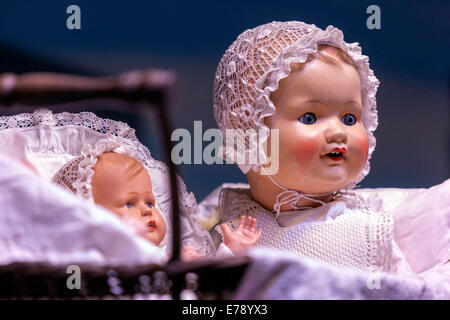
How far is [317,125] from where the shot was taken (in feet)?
3.67

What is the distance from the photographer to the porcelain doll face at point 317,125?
3.64 ft

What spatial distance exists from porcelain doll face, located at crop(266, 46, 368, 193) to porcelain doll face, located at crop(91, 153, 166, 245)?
0.96 ft

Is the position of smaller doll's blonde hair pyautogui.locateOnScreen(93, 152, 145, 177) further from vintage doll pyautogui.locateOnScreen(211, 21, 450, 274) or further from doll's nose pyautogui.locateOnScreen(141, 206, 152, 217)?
vintage doll pyautogui.locateOnScreen(211, 21, 450, 274)

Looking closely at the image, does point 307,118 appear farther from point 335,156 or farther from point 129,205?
point 129,205

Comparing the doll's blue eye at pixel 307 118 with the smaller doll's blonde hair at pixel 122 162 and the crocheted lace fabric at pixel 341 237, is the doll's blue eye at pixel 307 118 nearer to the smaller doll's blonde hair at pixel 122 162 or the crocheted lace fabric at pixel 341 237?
the crocheted lace fabric at pixel 341 237

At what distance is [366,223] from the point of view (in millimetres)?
1163

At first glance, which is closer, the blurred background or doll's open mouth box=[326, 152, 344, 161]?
doll's open mouth box=[326, 152, 344, 161]

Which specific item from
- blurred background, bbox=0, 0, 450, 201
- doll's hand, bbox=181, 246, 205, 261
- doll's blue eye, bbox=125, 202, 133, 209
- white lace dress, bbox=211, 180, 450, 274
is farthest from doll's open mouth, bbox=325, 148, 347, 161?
blurred background, bbox=0, 0, 450, 201

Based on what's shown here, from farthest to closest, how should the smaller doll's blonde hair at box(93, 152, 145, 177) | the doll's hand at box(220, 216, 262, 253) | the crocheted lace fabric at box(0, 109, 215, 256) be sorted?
the crocheted lace fabric at box(0, 109, 215, 256)
the smaller doll's blonde hair at box(93, 152, 145, 177)
the doll's hand at box(220, 216, 262, 253)

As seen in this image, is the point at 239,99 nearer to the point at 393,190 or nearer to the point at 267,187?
the point at 267,187

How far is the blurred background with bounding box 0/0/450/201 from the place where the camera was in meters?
1.61

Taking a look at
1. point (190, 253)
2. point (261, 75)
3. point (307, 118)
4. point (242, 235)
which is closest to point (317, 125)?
point (307, 118)

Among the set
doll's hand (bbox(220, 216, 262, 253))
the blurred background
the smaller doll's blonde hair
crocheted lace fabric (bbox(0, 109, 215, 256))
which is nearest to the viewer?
doll's hand (bbox(220, 216, 262, 253))

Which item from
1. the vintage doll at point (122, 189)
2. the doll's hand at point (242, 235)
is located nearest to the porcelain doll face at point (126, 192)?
Answer: the vintage doll at point (122, 189)
